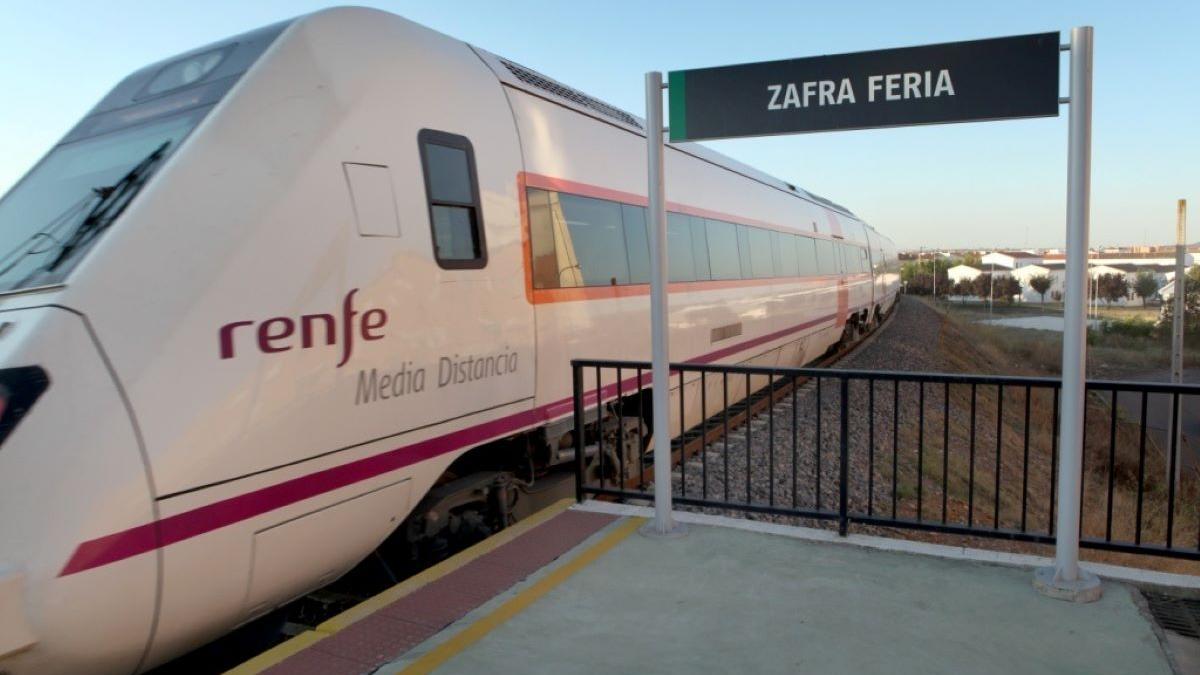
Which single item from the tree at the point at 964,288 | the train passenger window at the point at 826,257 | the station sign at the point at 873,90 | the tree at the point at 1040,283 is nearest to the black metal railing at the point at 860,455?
the station sign at the point at 873,90

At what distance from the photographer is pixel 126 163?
3.51 m

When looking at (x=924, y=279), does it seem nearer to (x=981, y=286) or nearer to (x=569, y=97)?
(x=981, y=286)

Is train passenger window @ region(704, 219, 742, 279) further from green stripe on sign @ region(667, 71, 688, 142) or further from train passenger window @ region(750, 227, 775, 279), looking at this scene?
green stripe on sign @ region(667, 71, 688, 142)

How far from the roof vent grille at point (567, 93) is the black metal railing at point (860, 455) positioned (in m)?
2.11

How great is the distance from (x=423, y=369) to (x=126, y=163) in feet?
5.26

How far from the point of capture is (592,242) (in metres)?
6.11

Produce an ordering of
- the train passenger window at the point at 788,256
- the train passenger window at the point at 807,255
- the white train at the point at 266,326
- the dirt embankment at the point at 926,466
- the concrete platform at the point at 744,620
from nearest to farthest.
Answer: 1. the white train at the point at 266,326
2. the concrete platform at the point at 744,620
3. the dirt embankment at the point at 926,466
4. the train passenger window at the point at 788,256
5. the train passenger window at the point at 807,255

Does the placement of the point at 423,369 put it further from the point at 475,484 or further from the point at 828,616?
the point at 828,616

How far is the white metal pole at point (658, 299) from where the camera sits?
434 cm

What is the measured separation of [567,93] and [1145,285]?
114 metres

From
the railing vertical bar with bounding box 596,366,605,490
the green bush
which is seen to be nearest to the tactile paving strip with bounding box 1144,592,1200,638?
the railing vertical bar with bounding box 596,366,605,490

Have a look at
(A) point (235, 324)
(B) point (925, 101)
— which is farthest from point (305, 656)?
(B) point (925, 101)

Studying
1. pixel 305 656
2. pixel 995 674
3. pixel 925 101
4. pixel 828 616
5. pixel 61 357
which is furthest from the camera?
pixel 925 101

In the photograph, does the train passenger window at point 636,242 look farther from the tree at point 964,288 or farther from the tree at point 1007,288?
the tree at point 964,288
